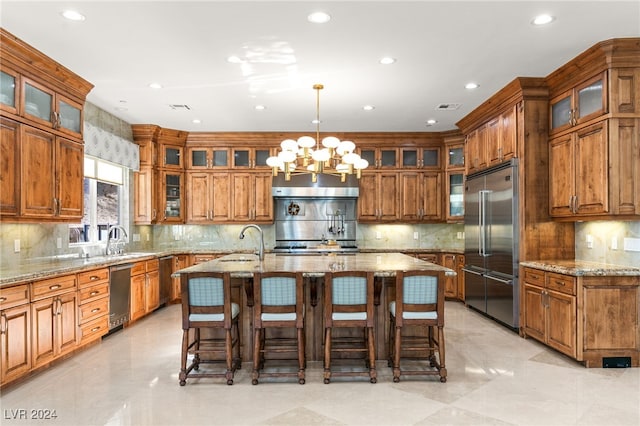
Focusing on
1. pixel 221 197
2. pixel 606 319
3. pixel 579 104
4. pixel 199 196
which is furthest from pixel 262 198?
pixel 606 319

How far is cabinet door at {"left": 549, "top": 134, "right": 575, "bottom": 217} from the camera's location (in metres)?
4.29

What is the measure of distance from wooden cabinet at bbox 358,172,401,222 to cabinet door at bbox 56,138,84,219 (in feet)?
14.0

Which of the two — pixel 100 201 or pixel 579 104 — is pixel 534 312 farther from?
pixel 100 201

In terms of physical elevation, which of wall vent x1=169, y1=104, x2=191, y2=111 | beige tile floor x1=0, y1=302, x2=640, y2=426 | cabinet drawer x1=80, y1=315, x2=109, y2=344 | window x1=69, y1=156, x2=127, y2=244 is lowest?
beige tile floor x1=0, y1=302, x2=640, y2=426

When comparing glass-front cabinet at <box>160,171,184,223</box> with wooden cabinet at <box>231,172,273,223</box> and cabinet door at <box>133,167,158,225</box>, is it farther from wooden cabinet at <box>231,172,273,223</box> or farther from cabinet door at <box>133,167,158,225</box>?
wooden cabinet at <box>231,172,273,223</box>

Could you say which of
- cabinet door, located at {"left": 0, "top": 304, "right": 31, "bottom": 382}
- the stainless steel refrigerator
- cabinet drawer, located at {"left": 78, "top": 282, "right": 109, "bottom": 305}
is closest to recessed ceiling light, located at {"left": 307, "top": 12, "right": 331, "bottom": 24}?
the stainless steel refrigerator

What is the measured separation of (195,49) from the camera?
12.4ft

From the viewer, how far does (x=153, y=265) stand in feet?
20.0

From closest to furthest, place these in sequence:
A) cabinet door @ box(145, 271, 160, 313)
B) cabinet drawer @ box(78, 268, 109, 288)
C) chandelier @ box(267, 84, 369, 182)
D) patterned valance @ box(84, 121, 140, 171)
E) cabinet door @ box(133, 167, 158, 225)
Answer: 1. cabinet drawer @ box(78, 268, 109, 288)
2. chandelier @ box(267, 84, 369, 182)
3. patterned valance @ box(84, 121, 140, 171)
4. cabinet door @ box(145, 271, 160, 313)
5. cabinet door @ box(133, 167, 158, 225)

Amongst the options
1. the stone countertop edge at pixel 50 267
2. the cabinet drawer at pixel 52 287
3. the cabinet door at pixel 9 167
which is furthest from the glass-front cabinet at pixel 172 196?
the cabinet door at pixel 9 167

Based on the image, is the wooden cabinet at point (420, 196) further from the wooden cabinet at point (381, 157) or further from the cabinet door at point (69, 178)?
the cabinet door at point (69, 178)

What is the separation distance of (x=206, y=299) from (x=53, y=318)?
5.04ft

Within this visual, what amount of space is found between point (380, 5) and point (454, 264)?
4974 mm

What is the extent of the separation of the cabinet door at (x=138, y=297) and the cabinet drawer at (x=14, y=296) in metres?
2.04
